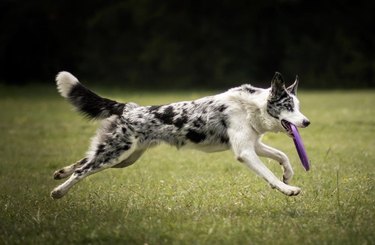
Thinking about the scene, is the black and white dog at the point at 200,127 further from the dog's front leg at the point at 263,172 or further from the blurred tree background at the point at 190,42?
the blurred tree background at the point at 190,42

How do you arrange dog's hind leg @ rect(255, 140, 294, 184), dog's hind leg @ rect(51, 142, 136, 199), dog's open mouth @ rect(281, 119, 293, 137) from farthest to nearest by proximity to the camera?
dog's hind leg @ rect(255, 140, 294, 184), dog's hind leg @ rect(51, 142, 136, 199), dog's open mouth @ rect(281, 119, 293, 137)

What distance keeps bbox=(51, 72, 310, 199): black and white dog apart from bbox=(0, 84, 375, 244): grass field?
0.46 m

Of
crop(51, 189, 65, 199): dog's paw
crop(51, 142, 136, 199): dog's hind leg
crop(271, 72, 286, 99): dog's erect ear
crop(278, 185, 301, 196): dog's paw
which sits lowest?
crop(51, 189, 65, 199): dog's paw

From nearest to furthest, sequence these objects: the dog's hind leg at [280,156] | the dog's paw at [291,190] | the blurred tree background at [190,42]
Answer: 1. the dog's paw at [291,190]
2. the dog's hind leg at [280,156]
3. the blurred tree background at [190,42]

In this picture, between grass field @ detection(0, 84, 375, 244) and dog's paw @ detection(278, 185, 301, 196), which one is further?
dog's paw @ detection(278, 185, 301, 196)

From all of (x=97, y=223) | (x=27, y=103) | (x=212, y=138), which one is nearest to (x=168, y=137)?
(x=212, y=138)

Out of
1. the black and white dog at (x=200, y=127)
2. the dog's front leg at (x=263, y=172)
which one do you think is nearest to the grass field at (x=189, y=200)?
the dog's front leg at (x=263, y=172)

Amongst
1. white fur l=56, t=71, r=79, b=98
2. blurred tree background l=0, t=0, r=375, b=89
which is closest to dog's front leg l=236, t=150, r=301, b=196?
white fur l=56, t=71, r=79, b=98

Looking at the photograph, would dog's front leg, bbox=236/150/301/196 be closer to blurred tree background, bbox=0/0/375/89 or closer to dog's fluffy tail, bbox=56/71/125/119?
dog's fluffy tail, bbox=56/71/125/119

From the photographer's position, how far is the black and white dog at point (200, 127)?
Answer: 7.09 meters

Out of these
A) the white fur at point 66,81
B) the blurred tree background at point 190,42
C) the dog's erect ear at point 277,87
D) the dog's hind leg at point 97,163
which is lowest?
the blurred tree background at point 190,42

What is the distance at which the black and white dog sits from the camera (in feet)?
23.2

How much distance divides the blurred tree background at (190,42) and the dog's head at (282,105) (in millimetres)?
26608

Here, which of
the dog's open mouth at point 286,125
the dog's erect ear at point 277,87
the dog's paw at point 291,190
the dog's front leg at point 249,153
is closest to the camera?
the dog's paw at point 291,190
